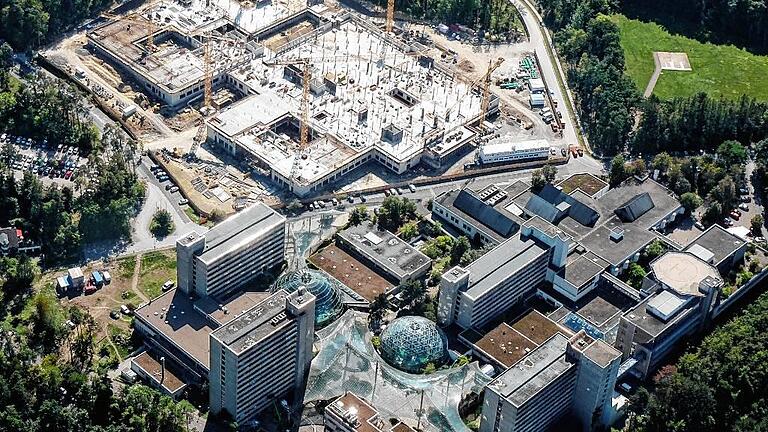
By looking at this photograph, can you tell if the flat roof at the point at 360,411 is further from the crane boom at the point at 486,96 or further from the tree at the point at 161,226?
the crane boom at the point at 486,96

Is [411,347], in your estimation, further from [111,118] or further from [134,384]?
[111,118]

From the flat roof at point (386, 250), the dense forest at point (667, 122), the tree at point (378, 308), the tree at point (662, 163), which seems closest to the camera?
the tree at point (378, 308)

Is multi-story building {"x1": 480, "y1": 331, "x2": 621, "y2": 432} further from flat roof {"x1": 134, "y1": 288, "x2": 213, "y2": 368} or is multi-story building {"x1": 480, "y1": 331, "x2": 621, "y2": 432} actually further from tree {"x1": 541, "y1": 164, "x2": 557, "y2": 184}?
tree {"x1": 541, "y1": 164, "x2": 557, "y2": 184}

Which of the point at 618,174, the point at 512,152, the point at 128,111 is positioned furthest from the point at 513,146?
the point at 128,111

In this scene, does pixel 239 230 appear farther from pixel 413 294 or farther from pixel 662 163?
pixel 662 163

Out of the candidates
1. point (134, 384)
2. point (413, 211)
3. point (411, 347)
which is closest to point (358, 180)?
point (413, 211)

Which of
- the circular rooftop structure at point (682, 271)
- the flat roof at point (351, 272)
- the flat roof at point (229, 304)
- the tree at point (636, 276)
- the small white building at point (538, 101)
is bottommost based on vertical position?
the flat roof at point (229, 304)

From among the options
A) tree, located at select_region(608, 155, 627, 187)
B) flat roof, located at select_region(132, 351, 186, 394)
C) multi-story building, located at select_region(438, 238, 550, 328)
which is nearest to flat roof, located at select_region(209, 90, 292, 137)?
flat roof, located at select_region(132, 351, 186, 394)

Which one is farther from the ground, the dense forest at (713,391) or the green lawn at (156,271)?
the dense forest at (713,391)

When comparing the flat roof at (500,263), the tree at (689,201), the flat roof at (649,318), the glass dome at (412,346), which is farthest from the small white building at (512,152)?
the glass dome at (412,346)
